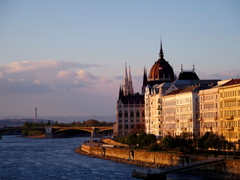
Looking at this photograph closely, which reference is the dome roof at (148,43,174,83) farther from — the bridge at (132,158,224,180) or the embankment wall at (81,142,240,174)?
the bridge at (132,158,224,180)

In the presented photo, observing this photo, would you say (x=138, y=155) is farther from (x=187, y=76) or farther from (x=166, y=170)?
(x=187, y=76)

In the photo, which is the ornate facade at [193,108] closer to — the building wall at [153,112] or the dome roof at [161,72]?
the building wall at [153,112]

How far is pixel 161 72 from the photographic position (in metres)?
194

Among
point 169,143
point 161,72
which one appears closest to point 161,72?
point 161,72

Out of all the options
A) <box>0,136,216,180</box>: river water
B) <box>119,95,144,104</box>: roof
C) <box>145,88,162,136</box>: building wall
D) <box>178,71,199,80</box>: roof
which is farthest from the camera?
<box>119,95,144,104</box>: roof

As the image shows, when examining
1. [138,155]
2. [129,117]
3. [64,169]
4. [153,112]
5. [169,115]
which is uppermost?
[153,112]

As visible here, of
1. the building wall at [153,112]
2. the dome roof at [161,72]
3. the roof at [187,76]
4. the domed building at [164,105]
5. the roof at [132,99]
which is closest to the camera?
the domed building at [164,105]

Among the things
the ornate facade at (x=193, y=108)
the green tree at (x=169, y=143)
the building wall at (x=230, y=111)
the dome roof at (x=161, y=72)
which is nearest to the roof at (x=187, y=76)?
the ornate facade at (x=193, y=108)

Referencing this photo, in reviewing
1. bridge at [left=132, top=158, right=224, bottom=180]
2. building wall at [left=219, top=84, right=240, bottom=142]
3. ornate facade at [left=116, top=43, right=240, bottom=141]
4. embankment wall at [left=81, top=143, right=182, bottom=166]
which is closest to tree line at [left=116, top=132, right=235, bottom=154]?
embankment wall at [left=81, top=143, right=182, bottom=166]

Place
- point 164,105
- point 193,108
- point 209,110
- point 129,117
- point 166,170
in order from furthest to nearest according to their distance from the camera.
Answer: point 129,117 → point 164,105 → point 193,108 → point 209,110 → point 166,170

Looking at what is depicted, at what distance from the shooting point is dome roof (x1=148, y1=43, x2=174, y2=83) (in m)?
194

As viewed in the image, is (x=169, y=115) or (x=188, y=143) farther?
(x=169, y=115)

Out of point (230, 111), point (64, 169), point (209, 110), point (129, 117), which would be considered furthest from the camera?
point (129, 117)

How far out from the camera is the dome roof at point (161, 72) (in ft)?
635
